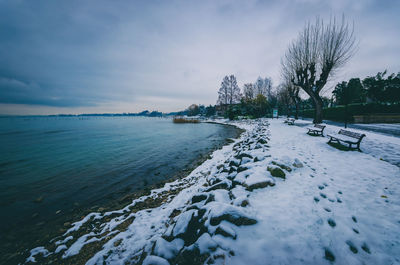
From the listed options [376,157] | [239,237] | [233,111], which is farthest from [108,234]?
[233,111]

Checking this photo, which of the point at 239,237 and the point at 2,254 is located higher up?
the point at 239,237

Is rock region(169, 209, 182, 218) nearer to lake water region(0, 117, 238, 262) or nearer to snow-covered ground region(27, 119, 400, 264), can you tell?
snow-covered ground region(27, 119, 400, 264)

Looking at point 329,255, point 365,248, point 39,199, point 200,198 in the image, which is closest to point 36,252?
point 39,199

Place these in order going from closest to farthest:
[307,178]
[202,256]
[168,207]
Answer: [202,256] < [307,178] < [168,207]

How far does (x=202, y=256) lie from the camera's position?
1.74 m

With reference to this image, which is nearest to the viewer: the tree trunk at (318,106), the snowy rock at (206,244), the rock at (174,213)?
the snowy rock at (206,244)

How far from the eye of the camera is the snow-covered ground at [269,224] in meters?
1.76

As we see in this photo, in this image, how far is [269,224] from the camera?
2.13 metres

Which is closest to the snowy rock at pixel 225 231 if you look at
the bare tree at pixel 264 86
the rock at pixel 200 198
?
the rock at pixel 200 198

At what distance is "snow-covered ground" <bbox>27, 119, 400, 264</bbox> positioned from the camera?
69.2 inches

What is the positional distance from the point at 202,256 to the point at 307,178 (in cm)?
338

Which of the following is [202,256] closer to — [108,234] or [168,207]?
[168,207]

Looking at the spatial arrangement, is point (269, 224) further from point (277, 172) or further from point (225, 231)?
point (277, 172)

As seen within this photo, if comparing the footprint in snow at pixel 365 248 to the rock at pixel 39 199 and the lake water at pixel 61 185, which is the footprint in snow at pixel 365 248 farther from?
the rock at pixel 39 199
